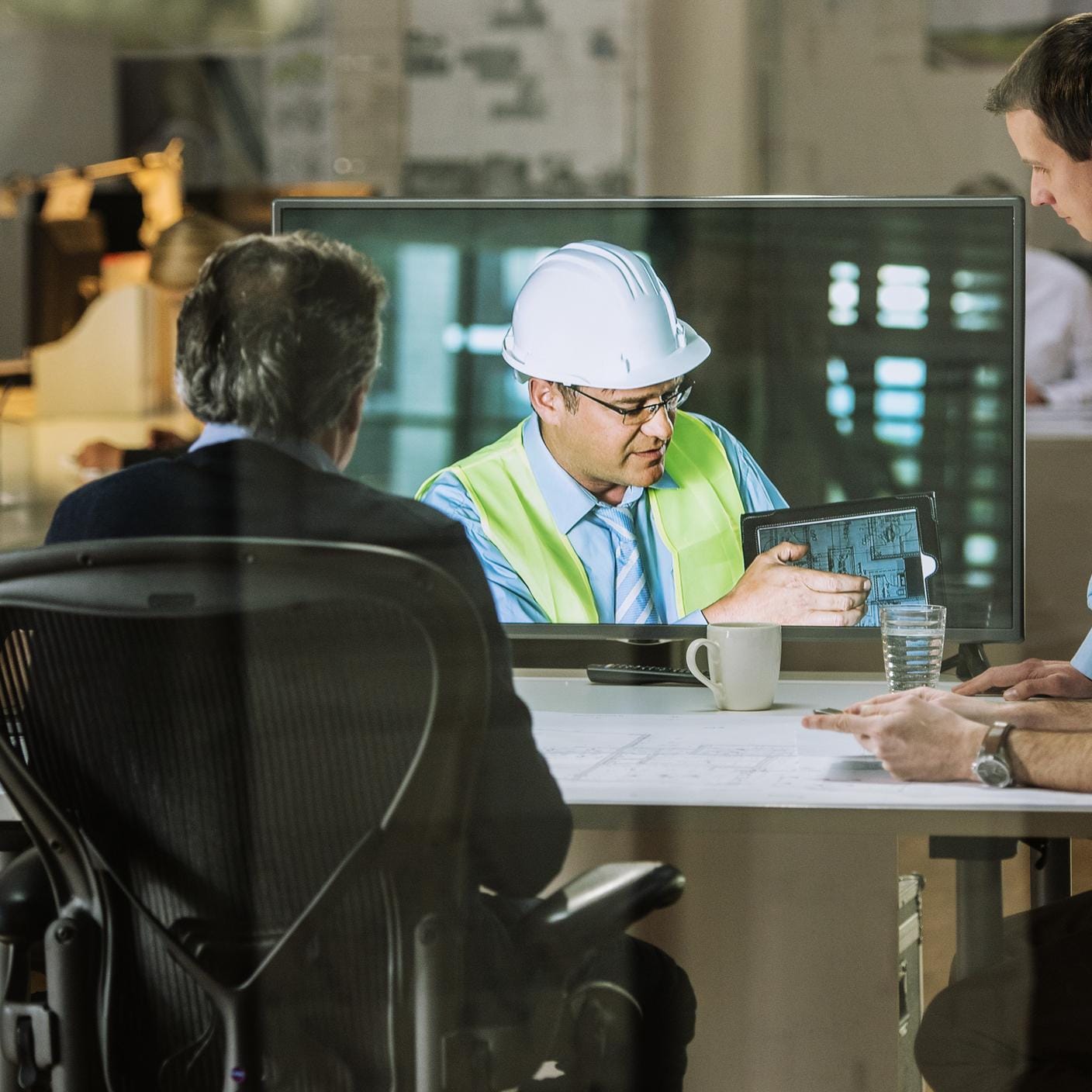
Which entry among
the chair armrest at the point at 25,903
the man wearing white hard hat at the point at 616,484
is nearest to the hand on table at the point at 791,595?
the man wearing white hard hat at the point at 616,484

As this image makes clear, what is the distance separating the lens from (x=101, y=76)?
2.94 ft

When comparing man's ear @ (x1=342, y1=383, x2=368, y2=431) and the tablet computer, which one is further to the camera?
the tablet computer

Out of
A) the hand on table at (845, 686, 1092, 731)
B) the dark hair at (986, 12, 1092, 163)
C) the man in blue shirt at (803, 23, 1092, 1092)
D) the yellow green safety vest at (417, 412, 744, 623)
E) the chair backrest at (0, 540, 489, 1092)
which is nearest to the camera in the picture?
the chair backrest at (0, 540, 489, 1092)

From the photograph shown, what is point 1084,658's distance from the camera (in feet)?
4.35

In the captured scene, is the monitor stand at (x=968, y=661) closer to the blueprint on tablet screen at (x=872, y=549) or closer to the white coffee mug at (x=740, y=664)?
the blueprint on tablet screen at (x=872, y=549)

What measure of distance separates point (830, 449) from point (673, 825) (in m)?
0.44

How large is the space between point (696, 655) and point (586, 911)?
1.39 feet

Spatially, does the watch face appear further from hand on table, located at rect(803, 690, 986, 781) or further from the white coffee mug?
the white coffee mug

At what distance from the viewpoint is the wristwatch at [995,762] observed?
107 cm

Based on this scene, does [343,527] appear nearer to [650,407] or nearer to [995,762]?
[650,407]

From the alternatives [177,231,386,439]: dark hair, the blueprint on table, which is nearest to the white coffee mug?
the blueprint on table

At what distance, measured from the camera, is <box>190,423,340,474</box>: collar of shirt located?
3.15ft

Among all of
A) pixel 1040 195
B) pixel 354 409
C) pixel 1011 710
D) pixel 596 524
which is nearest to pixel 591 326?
pixel 596 524

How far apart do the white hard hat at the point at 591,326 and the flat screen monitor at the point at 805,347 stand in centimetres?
1
